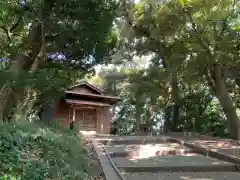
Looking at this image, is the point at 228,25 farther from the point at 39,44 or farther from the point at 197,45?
the point at 39,44

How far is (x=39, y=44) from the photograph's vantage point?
1225cm

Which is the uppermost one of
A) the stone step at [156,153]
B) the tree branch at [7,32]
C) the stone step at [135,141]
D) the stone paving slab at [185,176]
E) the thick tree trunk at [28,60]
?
the tree branch at [7,32]

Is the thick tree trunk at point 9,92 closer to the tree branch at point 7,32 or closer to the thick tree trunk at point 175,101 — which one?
the tree branch at point 7,32

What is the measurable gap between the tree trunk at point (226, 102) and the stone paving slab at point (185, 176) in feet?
27.5

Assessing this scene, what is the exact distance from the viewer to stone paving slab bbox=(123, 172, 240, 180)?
8.08 metres

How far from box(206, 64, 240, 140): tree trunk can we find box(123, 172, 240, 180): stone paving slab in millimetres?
8389

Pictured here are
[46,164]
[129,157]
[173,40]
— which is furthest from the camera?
[173,40]

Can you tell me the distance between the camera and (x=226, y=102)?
55.9 feet

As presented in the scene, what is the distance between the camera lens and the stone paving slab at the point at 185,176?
808 cm

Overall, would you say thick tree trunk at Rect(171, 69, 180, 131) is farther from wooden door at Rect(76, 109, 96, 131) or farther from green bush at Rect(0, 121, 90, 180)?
green bush at Rect(0, 121, 90, 180)

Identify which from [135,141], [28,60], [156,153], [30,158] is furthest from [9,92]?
[135,141]

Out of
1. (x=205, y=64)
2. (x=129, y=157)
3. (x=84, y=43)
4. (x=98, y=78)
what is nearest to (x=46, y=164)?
(x=129, y=157)

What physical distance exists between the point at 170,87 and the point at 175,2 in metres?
10.5

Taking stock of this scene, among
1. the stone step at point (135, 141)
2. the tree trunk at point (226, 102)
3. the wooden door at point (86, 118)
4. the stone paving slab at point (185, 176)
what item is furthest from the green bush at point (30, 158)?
the wooden door at point (86, 118)
